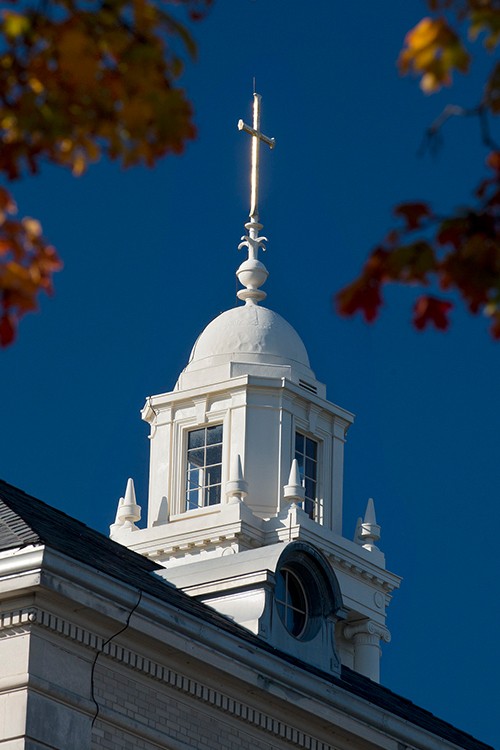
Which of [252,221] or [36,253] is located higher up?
[252,221]

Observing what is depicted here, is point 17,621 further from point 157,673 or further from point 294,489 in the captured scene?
point 294,489

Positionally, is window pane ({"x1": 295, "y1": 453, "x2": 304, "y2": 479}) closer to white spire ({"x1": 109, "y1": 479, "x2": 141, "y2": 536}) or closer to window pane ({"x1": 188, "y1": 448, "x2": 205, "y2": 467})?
window pane ({"x1": 188, "y1": 448, "x2": 205, "y2": 467})

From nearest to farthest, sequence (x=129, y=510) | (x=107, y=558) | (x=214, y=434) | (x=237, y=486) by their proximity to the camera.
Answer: (x=107, y=558), (x=237, y=486), (x=129, y=510), (x=214, y=434)

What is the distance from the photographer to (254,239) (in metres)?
43.3

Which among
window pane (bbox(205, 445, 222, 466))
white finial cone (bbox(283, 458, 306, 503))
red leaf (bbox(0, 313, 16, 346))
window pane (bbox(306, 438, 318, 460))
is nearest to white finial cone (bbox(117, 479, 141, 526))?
window pane (bbox(205, 445, 222, 466))

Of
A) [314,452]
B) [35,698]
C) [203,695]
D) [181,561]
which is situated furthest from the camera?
[314,452]

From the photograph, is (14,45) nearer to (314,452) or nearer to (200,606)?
(200,606)

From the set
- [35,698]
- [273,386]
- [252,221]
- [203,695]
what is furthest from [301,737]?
[252,221]

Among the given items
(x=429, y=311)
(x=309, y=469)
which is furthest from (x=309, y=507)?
(x=429, y=311)

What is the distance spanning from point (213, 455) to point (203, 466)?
29cm

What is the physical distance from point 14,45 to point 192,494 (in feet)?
107

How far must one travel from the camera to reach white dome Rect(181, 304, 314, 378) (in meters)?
40.0

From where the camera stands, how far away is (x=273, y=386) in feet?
129

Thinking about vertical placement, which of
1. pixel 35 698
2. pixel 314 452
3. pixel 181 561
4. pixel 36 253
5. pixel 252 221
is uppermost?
pixel 252 221
